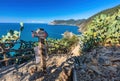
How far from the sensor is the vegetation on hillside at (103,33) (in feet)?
41.9

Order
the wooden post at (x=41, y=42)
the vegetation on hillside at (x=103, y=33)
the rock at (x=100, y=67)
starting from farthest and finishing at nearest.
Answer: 1. the vegetation on hillside at (x=103, y=33)
2. the wooden post at (x=41, y=42)
3. the rock at (x=100, y=67)

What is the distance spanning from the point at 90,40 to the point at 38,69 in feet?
17.0

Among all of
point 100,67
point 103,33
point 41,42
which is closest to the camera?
point 41,42

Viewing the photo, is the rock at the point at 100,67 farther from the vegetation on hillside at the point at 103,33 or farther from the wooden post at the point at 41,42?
the vegetation on hillside at the point at 103,33

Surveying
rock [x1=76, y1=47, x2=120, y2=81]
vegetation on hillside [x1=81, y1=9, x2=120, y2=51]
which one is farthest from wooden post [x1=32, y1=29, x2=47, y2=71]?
vegetation on hillside [x1=81, y1=9, x2=120, y2=51]

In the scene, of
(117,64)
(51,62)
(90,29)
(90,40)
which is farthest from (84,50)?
(117,64)

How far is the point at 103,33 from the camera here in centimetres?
1353

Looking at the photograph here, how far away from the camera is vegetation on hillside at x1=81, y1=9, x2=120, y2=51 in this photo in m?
12.8

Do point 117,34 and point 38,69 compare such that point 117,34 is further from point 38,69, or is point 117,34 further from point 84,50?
point 38,69

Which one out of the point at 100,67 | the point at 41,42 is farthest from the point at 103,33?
the point at 41,42

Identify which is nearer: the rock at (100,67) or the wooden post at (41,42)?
the rock at (100,67)

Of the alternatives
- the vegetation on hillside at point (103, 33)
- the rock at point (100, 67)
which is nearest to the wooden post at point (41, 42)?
the rock at point (100, 67)

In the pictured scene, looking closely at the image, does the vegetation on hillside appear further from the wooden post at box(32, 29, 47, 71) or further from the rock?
the wooden post at box(32, 29, 47, 71)

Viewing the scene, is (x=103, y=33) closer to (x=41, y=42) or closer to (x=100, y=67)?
(x=100, y=67)
